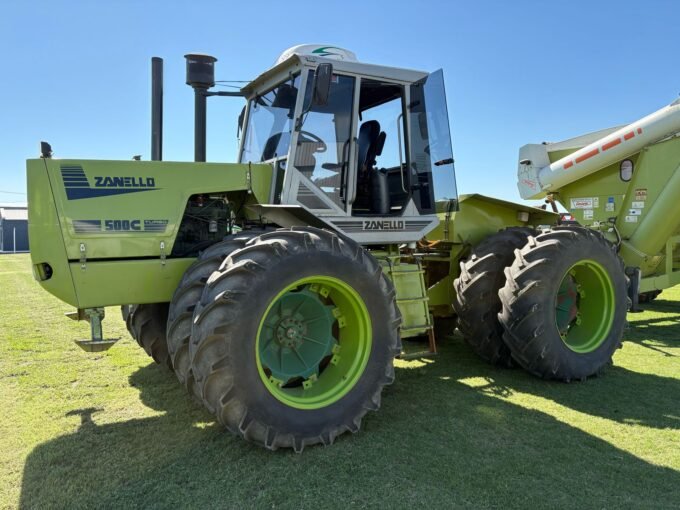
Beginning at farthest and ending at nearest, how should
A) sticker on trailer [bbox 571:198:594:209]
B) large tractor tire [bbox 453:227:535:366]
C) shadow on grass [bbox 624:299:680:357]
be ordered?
sticker on trailer [bbox 571:198:594:209]
shadow on grass [bbox 624:299:680:357]
large tractor tire [bbox 453:227:535:366]

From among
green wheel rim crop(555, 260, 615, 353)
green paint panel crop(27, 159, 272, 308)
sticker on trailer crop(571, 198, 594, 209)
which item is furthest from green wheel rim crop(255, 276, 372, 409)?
sticker on trailer crop(571, 198, 594, 209)

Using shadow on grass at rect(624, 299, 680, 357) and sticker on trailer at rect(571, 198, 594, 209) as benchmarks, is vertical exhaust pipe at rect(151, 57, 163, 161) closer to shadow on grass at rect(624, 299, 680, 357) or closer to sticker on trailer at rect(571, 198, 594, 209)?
shadow on grass at rect(624, 299, 680, 357)

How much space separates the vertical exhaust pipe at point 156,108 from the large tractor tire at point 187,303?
155 centimetres

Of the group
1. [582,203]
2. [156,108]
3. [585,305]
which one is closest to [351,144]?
[156,108]

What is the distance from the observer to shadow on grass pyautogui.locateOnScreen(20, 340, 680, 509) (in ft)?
10.3

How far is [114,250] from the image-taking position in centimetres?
413

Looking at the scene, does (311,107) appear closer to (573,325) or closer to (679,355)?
(573,325)

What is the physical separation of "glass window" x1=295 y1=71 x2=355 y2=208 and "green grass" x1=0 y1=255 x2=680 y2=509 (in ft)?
6.63

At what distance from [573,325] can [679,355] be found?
1.50 m

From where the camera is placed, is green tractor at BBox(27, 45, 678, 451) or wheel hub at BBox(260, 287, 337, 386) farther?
wheel hub at BBox(260, 287, 337, 386)

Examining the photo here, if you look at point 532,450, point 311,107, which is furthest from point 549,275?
point 311,107

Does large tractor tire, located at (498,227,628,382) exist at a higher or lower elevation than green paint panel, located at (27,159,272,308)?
lower

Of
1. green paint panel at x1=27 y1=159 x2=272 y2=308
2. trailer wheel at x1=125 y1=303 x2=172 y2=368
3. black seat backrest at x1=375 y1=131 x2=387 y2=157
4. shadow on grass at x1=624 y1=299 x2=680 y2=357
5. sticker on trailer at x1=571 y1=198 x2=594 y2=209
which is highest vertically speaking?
black seat backrest at x1=375 y1=131 x2=387 y2=157

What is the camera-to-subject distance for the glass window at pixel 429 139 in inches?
216
